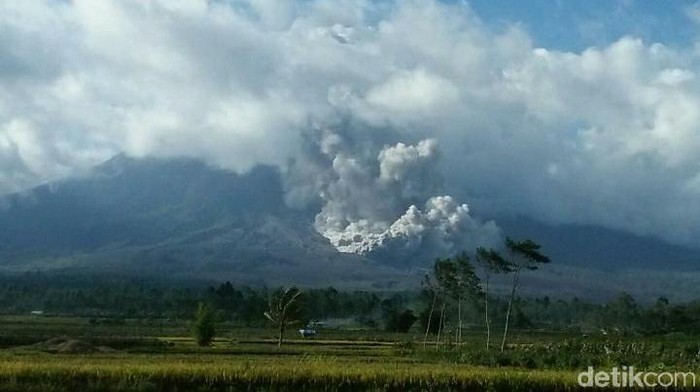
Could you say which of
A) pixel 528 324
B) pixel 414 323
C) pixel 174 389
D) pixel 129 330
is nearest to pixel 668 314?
pixel 528 324

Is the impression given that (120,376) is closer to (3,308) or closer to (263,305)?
(263,305)

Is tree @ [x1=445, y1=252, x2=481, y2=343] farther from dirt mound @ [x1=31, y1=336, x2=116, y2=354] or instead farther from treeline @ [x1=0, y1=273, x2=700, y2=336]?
dirt mound @ [x1=31, y1=336, x2=116, y2=354]

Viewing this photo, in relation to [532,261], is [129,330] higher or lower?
lower

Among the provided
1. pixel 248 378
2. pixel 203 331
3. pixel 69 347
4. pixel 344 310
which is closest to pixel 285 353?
pixel 203 331

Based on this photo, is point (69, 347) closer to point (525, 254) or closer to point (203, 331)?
point (203, 331)

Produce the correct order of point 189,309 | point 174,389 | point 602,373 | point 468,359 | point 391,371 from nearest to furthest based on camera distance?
point 174,389, point 391,371, point 602,373, point 468,359, point 189,309

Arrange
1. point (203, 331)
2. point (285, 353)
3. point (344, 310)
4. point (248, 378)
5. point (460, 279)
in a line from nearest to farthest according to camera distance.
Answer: point (248, 378)
point (285, 353)
point (203, 331)
point (460, 279)
point (344, 310)

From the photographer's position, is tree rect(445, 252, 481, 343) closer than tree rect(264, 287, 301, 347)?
No

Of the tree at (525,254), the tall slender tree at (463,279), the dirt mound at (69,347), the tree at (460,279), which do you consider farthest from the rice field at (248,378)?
the tall slender tree at (463,279)

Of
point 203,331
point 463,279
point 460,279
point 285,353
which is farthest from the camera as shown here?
point 460,279

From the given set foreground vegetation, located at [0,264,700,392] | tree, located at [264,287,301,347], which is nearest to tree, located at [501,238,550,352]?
foreground vegetation, located at [0,264,700,392]

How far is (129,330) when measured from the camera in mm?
84125

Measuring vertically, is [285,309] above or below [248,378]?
above

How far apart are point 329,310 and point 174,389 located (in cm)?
11580
